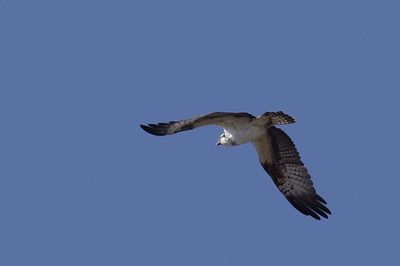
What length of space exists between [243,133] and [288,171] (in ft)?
4.50

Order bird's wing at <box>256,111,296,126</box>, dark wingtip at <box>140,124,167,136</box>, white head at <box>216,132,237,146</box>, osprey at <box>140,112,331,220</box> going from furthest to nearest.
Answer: white head at <box>216,132,237,146</box>, osprey at <box>140,112,331,220</box>, bird's wing at <box>256,111,296,126</box>, dark wingtip at <box>140,124,167,136</box>

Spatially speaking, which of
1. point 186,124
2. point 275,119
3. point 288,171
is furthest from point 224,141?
point 288,171

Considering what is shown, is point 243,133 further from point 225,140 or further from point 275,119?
point 275,119

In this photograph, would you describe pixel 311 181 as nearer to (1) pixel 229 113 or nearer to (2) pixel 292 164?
(2) pixel 292 164

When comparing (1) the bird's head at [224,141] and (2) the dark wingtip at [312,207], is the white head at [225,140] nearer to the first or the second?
(1) the bird's head at [224,141]

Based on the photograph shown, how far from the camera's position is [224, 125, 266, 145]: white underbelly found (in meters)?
13.9

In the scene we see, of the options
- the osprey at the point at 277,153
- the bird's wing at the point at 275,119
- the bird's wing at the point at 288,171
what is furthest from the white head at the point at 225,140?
the bird's wing at the point at 288,171

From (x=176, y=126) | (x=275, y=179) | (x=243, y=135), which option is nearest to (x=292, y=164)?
(x=275, y=179)

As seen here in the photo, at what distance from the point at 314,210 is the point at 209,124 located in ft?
7.60

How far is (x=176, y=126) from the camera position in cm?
1319

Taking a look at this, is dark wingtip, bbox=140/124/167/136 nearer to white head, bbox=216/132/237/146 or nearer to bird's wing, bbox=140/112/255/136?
bird's wing, bbox=140/112/255/136

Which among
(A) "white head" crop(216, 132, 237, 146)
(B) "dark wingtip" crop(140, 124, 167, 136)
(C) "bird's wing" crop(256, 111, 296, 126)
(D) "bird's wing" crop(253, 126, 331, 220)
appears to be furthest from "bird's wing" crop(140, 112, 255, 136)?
(D) "bird's wing" crop(253, 126, 331, 220)

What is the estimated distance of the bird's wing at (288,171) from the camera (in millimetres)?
14633

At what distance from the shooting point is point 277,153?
48.6 feet
